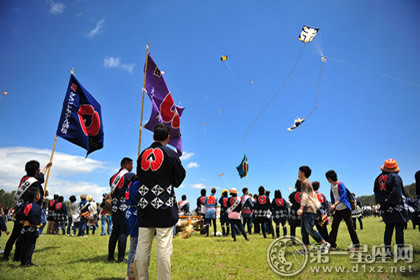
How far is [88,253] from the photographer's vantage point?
758 cm

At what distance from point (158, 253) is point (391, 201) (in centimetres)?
563

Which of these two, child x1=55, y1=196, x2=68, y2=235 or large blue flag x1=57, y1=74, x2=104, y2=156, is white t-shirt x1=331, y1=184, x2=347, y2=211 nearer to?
large blue flag x1=57, y1=74, x2=104, y2=156

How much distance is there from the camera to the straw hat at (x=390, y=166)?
6.10 meters

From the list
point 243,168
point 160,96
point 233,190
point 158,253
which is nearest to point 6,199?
point 243,168

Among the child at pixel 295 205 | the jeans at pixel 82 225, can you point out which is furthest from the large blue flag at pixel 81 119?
the jeans at pixel 82 225

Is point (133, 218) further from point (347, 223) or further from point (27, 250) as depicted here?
point (347, 223)

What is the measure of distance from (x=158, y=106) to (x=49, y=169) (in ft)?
11.8

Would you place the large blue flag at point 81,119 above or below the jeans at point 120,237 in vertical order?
above

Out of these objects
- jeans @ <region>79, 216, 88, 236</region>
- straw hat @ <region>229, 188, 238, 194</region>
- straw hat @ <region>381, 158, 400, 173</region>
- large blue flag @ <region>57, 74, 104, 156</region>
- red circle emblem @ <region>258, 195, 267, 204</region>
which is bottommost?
jeans @ <region>79, 216, 88, 236</region>

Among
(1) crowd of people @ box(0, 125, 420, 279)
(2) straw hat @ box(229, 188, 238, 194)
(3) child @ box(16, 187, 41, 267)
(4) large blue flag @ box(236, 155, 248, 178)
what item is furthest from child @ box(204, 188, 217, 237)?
(3) child @ box(16, 187, 41, 267)

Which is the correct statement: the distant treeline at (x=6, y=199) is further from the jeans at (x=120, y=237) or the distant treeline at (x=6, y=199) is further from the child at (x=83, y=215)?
the jeans at (x=120, y=237)

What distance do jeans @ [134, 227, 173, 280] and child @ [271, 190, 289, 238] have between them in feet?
34.1

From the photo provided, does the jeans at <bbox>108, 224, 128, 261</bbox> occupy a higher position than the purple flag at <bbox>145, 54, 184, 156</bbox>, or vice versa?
the purple flag at <bbox>145, 54, 184, 156</bbox>

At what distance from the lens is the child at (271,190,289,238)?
12.6 meters
